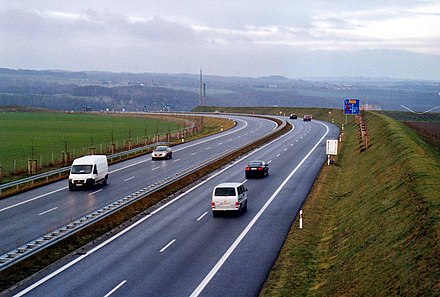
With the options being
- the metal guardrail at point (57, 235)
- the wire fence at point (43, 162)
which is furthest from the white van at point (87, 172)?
the metal guardrail at point (57, 235)

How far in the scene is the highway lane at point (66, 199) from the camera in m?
29.2

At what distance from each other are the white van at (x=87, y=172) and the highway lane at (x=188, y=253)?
23.7 ft

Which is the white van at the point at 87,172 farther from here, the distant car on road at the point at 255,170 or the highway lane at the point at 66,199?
the distant car on road at the point at 255,170

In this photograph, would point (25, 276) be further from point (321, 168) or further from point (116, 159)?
point (116, 159)

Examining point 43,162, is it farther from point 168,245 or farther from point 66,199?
point 168,245

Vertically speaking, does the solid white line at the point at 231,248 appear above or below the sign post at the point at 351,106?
below

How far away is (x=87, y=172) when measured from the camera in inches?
1692

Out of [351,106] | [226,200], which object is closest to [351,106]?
[351,106]

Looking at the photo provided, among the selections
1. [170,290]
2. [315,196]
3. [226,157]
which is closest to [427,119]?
[226,157]

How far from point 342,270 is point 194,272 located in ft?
17.6

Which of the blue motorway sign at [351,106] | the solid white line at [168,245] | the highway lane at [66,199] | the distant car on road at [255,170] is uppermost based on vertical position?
the blue motorway sign at [351,106]

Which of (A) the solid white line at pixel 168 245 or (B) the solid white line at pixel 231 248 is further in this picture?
(A) the solid white line at pixel 168 245

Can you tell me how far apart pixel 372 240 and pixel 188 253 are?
294 inches

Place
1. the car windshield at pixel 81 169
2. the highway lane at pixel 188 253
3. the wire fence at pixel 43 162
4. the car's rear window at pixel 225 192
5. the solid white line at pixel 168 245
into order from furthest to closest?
1. the wire fence at pixel 43 162
2. the car windshield at pixel 81 169
3. the car's rear window at pixel 225 192
4. the solid white line at pixel 168 245
5. the highway lane at pixel 188 253
